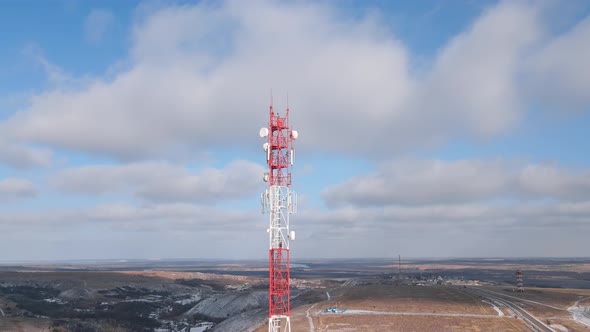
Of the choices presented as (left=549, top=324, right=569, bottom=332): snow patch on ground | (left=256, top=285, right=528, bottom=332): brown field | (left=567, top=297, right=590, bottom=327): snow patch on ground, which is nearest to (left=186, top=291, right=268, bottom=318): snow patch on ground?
(left=256, top=285, right=528, bottom=332): brown field

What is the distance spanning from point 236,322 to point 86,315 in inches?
1504

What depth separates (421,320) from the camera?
64.1 metres

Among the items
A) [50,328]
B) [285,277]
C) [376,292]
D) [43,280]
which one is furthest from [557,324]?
[43,280]

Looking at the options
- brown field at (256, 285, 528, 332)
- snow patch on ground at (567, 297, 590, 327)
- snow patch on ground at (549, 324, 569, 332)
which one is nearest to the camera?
snow patch on ground at (549, 324, 569, 332)

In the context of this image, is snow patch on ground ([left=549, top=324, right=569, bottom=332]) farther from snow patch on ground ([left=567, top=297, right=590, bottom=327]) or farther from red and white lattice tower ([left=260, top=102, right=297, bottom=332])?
red and white lattice tower ([left=260, top=102, right=297, bottom=332])

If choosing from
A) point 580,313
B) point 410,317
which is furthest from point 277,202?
point 580,313

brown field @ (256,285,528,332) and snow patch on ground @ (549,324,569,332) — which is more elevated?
brown field @ (256,285,528,332)

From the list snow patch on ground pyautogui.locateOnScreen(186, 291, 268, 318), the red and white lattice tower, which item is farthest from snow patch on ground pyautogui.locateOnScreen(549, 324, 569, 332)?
snow patch on ground pyautogui.locateOnScreen(186, 291, 268, 318)

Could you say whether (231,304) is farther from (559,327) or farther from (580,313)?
(559,327)

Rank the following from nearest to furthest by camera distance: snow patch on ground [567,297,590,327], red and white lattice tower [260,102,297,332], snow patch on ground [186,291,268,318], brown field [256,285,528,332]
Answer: red and white lattice tower [260,102,297,332] < brown field [256,285,528,332] < snow patch on ground [567,297,590,327] < snow patch on ground [186,291,268,318]

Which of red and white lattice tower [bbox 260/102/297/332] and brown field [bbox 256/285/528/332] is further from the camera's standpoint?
brown field [bbox 256/285/528/332]

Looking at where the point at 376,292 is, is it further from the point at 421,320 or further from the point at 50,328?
the point at 50,328

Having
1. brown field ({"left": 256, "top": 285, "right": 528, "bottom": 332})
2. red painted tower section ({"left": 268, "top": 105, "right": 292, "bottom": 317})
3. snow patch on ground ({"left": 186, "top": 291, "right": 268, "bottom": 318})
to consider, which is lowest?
snow patch on ground ({"left": 186, "top": 291, "right": 268, "bottom": 318})

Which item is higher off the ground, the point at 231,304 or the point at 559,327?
the point at 559,327
